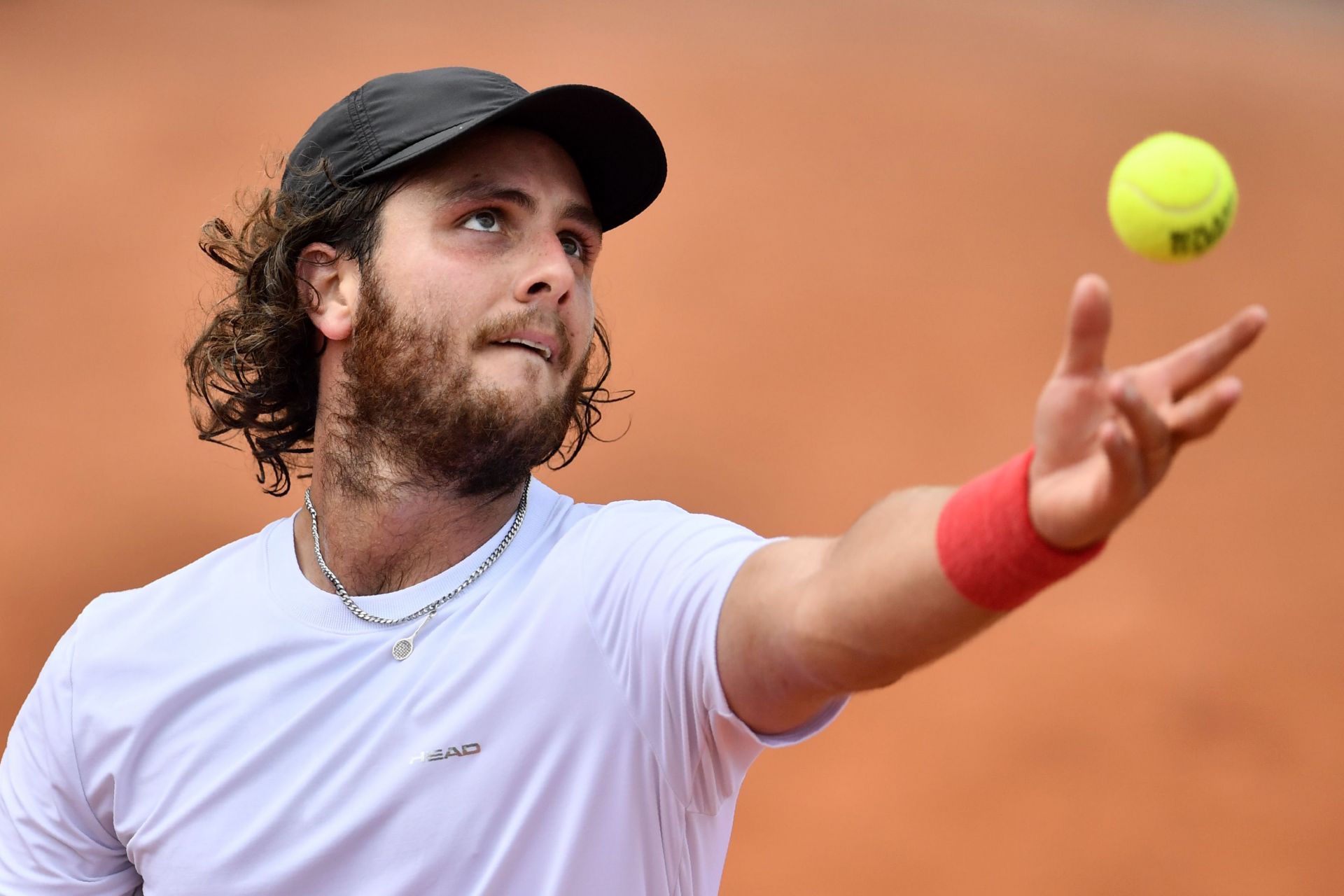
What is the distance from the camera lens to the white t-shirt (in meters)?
1.34

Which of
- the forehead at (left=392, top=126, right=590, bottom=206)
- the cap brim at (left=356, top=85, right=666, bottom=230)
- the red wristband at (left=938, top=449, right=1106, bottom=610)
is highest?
the cap brim at (left=356, top=85, right=666, bottom=230)

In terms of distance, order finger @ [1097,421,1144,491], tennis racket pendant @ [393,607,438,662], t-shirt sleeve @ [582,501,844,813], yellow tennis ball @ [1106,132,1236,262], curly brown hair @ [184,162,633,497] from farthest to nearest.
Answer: curly brown hair @ [184,162,633,497], tennis racket pendant @ [393,607,438,662], yellow tennis ball @ [1106,132,1236,262], t-shirt sleeve @ [582,501,844,813], finger @ [1097,421,1144,491]

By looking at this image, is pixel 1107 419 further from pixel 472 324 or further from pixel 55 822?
pixel 55 822

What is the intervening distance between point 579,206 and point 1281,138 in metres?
4.83

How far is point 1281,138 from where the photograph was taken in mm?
5438

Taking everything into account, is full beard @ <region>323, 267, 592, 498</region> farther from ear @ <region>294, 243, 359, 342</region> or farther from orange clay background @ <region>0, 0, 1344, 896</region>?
orange clay background @ <region>0, 0, 1344, 896</region>

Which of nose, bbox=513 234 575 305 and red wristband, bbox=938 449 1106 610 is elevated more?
nose, bbox=513 234 575 305

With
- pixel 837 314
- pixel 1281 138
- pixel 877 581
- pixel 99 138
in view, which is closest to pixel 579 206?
pixel 877 581

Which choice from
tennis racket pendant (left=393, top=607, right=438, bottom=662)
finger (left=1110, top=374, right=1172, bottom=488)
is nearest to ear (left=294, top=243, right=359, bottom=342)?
tennis racket pendant (left=393, top=607, right=438, bottom=662)

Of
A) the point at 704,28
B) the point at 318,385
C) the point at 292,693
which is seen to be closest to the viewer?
the point at 292,693

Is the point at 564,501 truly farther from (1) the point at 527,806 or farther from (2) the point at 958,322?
(2) the point at 958,322

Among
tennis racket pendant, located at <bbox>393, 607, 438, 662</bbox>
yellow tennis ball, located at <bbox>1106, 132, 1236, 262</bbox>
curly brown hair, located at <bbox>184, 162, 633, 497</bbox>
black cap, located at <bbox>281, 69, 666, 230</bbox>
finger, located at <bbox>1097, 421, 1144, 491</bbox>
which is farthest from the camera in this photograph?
curly brown hair, located at <bbox>184, 162, 633, 497</bbox>

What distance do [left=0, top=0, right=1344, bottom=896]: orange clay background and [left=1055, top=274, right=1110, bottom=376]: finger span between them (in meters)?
3.05

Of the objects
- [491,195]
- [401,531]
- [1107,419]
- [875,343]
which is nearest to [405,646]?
[401,531]
